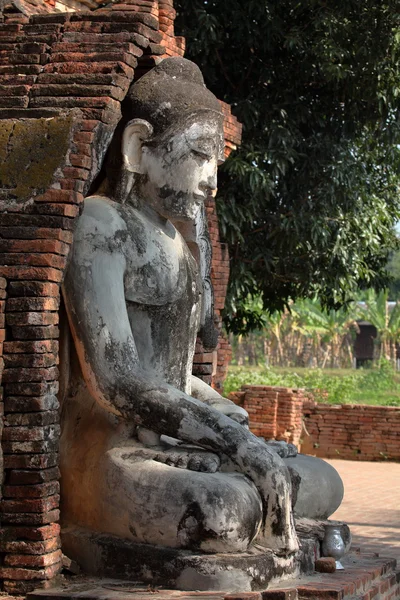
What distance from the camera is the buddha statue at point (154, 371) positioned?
15.7 feet

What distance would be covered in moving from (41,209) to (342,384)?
18933mm

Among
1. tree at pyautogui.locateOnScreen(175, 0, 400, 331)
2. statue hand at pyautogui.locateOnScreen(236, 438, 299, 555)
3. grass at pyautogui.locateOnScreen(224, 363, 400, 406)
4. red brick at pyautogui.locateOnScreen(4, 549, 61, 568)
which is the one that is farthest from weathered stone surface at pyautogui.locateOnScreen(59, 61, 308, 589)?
grass at pyautogui.locateOnScreen(224, 363, 400, 406)

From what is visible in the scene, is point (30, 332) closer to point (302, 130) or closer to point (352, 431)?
point (302, 130)

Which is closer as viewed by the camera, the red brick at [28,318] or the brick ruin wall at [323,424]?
the red brick at [28,318]

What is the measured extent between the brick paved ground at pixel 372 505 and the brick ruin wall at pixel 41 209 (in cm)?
454

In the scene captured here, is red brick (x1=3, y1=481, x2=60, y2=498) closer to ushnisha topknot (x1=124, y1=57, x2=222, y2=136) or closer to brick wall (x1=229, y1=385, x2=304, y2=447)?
ushnisha topknot (x1=124, y1=57, x2=222, y2=136)

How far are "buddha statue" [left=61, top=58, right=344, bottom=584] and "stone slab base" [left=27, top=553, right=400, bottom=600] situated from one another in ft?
0.65

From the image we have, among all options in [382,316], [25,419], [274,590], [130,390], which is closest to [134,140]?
[130,390]

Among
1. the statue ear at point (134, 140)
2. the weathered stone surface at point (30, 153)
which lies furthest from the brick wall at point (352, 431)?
the weathered stone surface at point (30, 153)

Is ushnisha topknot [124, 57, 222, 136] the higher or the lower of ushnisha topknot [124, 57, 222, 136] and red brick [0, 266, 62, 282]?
the higher

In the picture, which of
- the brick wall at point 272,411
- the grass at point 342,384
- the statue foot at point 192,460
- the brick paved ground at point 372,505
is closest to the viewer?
the statue foot at point 192,460

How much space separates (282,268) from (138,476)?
823cm

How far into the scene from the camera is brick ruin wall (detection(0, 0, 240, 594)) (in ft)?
15.6

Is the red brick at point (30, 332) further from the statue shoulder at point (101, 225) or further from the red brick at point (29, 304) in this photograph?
the statue shoulder at point (101, 225)
